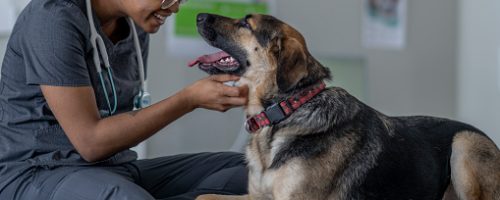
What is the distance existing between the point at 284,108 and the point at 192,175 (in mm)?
487

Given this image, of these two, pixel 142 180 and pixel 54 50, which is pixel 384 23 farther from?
pixel 54 50

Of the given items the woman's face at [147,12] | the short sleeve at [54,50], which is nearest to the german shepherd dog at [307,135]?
the woman's face at [147,12]

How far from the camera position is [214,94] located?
1974mm

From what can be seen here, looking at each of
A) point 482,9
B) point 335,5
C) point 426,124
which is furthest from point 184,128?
point 482,9

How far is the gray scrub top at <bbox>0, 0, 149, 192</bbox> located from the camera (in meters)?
1.92

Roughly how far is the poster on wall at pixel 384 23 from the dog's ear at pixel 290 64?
79.9 inches

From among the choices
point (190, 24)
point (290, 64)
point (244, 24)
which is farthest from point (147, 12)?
point (190, 24)

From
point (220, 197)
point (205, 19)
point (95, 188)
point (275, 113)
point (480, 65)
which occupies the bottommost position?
point (480, 65)

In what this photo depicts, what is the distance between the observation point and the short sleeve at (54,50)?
1914 millimetres

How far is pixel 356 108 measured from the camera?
2074 millimetres

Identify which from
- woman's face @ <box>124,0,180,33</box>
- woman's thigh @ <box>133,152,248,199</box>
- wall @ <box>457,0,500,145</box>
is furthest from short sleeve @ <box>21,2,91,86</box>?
wall @ <box>457,0,500,145</box>

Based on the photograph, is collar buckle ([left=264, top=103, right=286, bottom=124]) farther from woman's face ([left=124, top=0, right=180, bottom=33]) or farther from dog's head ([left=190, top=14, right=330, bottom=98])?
woman's face ([left=124, top=0, right=180, bottom=33])

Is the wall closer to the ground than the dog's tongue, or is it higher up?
closer to the ground

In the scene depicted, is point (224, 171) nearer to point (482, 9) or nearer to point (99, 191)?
point (99, 191)
